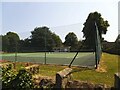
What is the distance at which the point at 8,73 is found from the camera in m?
5.78

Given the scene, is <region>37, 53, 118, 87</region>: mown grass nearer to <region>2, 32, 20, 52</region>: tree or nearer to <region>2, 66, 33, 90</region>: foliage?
<region>2, 66, 33, 90</region>: foliage

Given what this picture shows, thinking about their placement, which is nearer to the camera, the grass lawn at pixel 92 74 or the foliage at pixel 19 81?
the foliage at pixel 19 81

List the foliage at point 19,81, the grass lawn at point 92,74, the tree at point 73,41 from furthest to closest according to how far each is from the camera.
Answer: the tree at point 73,41
the grass lawn at point 92,74
the foliage at point 19,81

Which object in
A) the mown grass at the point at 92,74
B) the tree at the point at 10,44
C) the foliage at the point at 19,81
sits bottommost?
the mown grass at the point at 92,74

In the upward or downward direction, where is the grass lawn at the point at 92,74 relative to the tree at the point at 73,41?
downward

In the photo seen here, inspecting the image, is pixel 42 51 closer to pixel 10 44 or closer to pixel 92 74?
pixel 10 44

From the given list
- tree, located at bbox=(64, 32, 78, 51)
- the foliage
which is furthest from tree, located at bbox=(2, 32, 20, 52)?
the foliage

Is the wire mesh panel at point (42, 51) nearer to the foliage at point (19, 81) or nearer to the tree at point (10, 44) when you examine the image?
the tree at point (10, 44)

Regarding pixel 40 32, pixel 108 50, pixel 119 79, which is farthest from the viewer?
pixel 108 50

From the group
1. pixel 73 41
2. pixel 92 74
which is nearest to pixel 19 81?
pixel 92 74

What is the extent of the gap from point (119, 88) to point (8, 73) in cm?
298

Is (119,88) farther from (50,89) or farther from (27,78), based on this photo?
(27,78)

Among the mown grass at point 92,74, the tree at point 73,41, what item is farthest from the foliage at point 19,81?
the tree at point 73,41

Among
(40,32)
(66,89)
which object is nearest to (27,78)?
(66,89)
